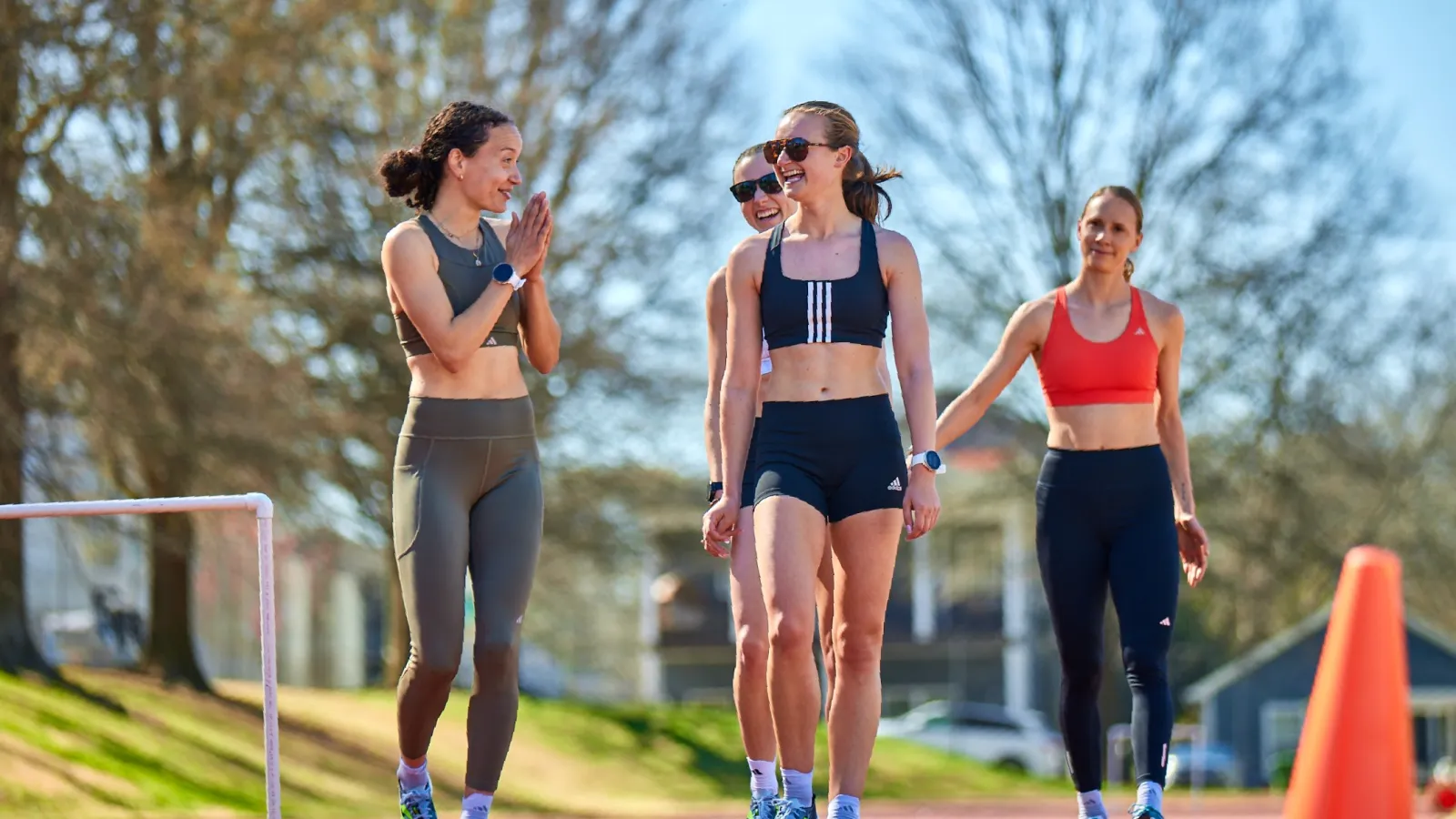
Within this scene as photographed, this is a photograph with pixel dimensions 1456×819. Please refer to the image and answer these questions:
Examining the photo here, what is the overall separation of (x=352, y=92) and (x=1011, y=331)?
16909 mm

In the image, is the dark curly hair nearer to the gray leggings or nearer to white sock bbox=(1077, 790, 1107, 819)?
the gray leggings

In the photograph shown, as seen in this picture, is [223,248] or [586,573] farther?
[586,573]

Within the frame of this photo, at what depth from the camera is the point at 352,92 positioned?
22.9m

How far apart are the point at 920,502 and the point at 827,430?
381 mm

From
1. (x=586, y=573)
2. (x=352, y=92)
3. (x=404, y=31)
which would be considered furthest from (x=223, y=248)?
(x=586, y=573)

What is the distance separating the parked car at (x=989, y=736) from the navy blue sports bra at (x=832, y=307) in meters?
34.6

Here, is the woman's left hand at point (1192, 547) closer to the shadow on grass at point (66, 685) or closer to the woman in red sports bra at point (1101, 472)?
the woman in red sports bra at point (1101, 472)

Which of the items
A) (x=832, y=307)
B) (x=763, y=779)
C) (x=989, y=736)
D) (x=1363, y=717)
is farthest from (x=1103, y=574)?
(x=989, y=736)

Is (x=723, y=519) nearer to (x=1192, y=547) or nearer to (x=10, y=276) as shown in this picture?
(x=1192, y=547)

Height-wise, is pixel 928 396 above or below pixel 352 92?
below

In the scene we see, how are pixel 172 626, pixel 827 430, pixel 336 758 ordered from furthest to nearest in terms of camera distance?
pixel 172 626, pixel 336 758, pixel 827 430

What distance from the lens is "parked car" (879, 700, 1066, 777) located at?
4062cm

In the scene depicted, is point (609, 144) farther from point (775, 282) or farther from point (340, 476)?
point (775, 282)

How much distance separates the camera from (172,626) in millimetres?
22859
